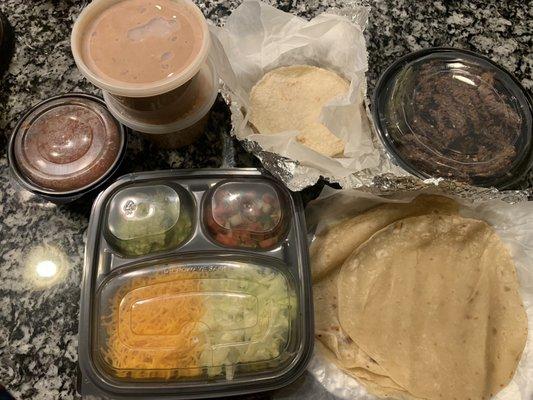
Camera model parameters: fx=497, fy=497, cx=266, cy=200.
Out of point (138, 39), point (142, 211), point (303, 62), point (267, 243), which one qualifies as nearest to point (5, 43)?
point (138, 39)

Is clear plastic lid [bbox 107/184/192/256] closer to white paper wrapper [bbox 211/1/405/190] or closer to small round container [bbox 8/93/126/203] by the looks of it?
small round container [bbox 8/93/126/203]

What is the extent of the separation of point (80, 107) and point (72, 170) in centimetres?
18

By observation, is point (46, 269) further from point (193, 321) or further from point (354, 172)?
point (354, 172)

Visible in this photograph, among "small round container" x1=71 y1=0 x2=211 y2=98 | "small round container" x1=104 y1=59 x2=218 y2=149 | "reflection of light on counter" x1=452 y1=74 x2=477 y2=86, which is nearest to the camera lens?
"small round container" x1=71 y1=0 x2=211 y2=98

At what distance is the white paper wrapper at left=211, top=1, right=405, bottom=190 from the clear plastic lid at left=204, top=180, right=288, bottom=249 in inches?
3.0

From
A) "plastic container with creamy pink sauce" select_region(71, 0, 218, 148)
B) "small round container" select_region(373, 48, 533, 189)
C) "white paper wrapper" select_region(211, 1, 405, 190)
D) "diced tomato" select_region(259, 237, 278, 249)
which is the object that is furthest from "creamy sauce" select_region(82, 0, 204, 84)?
"small round container" select_region(373, 48, 533, 189)

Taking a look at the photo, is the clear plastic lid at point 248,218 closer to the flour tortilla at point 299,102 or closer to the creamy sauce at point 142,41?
the flour tortilla at point 299,102

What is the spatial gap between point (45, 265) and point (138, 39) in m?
0.57

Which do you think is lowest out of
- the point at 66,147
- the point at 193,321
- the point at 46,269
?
the point at 46,269

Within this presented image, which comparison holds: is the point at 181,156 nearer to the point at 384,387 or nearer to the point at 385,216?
the point at 385,216

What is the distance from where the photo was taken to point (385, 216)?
3.84 ft

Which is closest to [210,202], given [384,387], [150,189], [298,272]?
[150,189]

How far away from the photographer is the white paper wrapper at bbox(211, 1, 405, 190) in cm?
110

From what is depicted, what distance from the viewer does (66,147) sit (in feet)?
3.76
